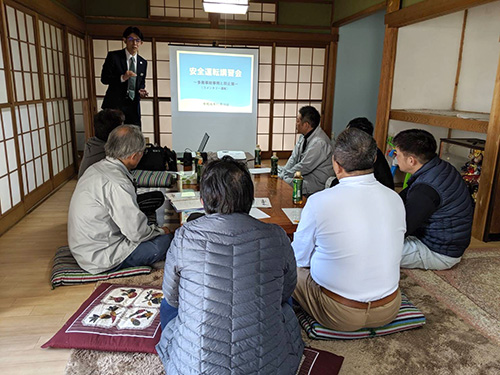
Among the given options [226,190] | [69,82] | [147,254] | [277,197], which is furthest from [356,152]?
[69,82]

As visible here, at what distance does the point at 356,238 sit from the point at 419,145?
109cm

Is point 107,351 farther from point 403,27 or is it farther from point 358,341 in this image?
point 403,27

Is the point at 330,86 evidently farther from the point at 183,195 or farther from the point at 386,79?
the point at 183,195

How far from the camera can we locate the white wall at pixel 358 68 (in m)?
6.51

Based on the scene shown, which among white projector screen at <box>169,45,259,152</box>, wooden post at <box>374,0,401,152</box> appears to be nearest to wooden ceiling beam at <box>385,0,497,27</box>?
wooden post at <box>374,0,401,152</box>

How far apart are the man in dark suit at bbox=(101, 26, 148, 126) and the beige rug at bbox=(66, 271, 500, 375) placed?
3.28m

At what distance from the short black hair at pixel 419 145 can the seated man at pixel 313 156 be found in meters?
1.04

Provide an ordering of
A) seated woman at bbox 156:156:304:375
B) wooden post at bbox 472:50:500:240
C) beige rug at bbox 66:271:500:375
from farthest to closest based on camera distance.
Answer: wooden post at bbox 472:50:500:240, beige rug at bbox 66:271:500:375, seated woman at bbox 156:156:304:375

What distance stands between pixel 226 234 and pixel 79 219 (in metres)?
1.41

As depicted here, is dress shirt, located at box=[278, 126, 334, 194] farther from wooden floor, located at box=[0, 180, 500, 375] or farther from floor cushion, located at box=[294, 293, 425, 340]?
floor cushion, located at box=[294, 293, 425, 340]

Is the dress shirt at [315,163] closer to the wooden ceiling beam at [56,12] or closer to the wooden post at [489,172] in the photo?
the wooden post at [489,172]

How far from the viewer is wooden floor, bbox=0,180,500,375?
1.73m

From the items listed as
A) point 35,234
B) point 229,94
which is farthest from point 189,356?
point 229,94

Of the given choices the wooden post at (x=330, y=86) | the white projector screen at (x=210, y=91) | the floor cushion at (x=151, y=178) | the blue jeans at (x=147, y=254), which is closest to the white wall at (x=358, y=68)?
the wooden post at (x=330, y=86)
